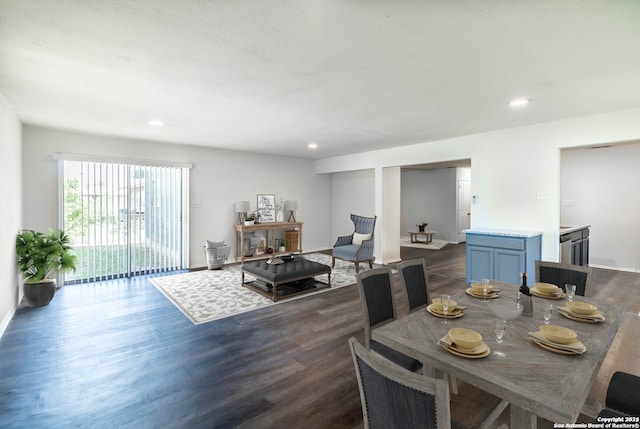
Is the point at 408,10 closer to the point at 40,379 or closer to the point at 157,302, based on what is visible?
the point at 40,379

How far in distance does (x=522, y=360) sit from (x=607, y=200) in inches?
274

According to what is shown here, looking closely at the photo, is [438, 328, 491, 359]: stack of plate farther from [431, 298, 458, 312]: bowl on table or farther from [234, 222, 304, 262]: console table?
[234, 222, 304, 262]: console table

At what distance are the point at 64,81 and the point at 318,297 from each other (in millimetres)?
3717

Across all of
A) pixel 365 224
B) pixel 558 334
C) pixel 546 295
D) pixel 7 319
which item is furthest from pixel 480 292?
pixel 7 319

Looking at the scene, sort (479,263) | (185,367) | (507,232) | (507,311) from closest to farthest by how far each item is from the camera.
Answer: (507,311), (185,367), (507,232), (479,263)

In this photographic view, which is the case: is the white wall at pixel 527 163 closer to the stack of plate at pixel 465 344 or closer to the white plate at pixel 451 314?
the white plate at pixel 451 314

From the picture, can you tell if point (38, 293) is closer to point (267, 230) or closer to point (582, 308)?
point (267, 230)

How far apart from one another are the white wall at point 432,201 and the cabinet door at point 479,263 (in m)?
5.23

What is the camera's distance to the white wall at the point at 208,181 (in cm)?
471

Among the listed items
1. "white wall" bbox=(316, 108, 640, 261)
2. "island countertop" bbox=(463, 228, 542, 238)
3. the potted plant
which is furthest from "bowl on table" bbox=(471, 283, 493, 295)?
the potted plant

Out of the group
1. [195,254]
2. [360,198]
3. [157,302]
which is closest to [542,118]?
[360,198]

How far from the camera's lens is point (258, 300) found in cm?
426

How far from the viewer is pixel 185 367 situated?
2.57 m

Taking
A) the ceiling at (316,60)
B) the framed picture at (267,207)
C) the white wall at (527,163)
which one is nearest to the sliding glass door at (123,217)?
the ceiling at (316,60)
